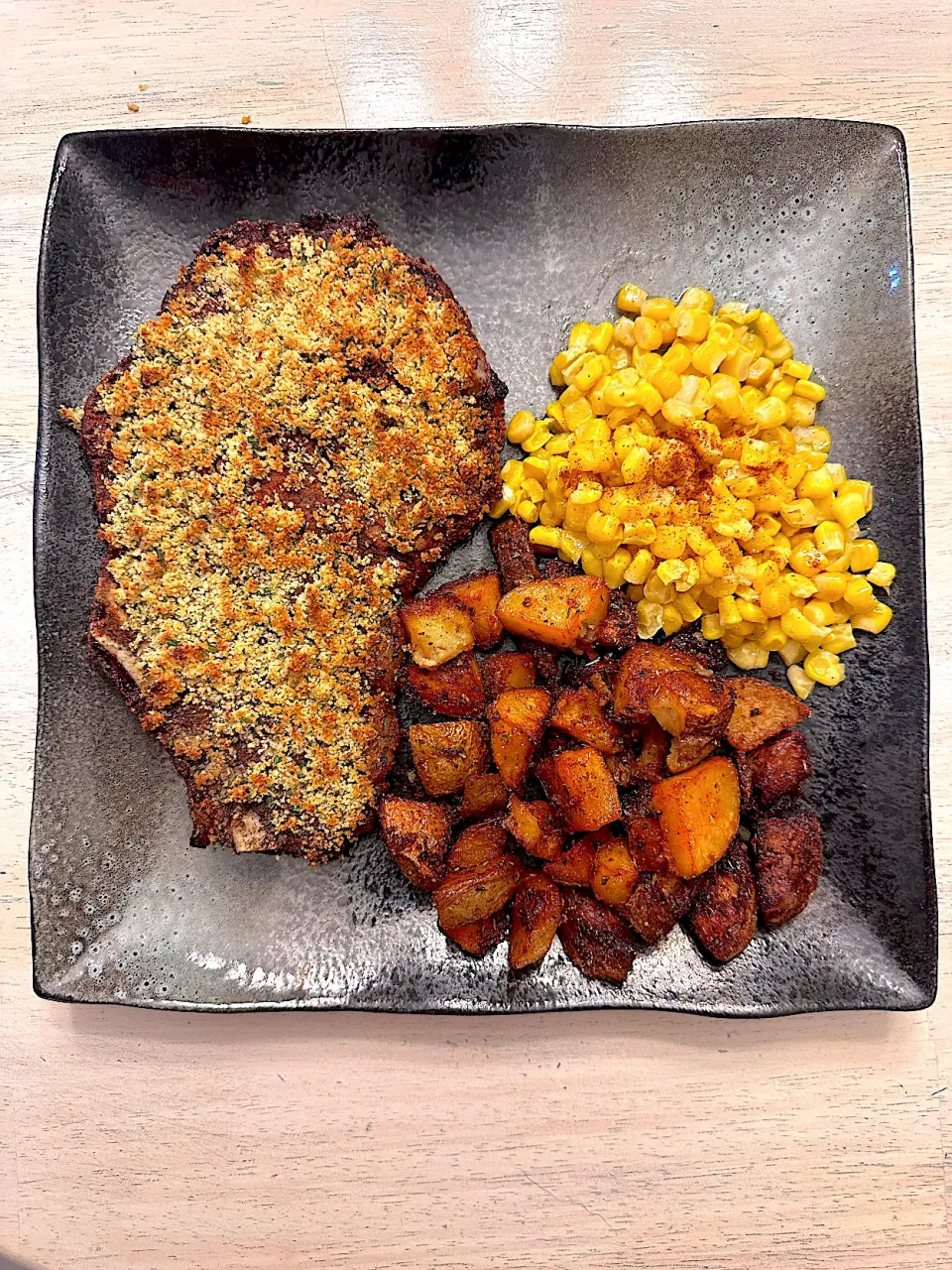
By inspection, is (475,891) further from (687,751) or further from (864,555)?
(864,555)

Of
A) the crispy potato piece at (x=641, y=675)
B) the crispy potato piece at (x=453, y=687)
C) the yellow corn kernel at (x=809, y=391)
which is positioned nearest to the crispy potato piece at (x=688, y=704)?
the crispy potato piece at (x=641, y=675)

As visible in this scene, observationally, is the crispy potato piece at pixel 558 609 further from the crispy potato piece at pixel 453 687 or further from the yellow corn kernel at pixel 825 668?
the yellow corn kernel at pixel 825 668

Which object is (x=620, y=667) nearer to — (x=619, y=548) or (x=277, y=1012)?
(x=619, y=548)

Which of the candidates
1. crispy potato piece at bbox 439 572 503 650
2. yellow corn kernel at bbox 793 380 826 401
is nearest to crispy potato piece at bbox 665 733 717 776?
crispy potato piece at bbox 439 572 503 650

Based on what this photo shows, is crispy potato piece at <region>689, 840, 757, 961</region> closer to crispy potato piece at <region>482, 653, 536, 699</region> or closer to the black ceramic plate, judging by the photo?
the black ceramic plate

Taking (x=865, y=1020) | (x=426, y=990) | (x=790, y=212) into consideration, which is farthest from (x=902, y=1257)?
(x=790, y=212)

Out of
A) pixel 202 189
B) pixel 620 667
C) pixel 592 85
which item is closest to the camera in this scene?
pixel 620 667
